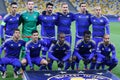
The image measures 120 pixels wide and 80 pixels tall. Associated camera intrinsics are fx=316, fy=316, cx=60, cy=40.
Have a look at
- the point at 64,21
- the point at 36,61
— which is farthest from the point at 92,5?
the point at 36,61

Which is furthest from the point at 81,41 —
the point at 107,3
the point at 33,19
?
the point at 107,3

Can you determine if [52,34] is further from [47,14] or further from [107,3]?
[107,3]

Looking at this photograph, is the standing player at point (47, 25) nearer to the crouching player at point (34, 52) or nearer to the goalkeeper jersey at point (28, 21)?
the goalkeeper jersey at point (28, 21)

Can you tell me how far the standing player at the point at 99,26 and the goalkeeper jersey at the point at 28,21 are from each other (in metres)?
1.54

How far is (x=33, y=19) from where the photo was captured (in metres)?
8.17

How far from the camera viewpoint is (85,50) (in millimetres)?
8109

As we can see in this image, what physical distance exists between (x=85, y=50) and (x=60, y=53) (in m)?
0.67

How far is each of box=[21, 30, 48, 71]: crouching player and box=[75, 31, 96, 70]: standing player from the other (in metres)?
0.91

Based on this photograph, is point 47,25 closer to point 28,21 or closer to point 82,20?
point 28,21

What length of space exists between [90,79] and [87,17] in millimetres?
2478

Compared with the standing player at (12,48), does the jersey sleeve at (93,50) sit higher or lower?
lower

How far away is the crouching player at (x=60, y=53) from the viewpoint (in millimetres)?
7719

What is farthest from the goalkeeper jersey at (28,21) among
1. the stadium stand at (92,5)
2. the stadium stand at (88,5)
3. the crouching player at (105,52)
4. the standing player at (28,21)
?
the stadium stand at (92,5)

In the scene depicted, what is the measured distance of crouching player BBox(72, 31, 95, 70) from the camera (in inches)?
311
